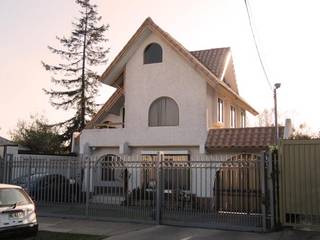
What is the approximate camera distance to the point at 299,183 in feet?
40.5

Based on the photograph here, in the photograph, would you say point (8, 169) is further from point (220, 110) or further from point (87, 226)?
point (220, 110)

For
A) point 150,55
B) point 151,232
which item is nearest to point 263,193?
point 151,232

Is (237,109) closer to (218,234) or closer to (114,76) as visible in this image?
(114,76)

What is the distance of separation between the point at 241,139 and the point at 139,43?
683 centimetres

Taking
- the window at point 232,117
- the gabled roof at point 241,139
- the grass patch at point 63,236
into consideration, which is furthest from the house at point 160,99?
the grass patch at point 63,236

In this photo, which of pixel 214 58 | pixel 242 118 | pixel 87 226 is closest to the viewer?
pixel 87 226

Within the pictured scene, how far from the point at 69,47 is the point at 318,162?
110 feet

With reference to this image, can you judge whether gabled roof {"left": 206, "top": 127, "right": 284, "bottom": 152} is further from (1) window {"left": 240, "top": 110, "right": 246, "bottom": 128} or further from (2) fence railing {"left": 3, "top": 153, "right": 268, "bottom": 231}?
(1) window {"left": 240, "top": 110, "right": 246, "bottom": 128}

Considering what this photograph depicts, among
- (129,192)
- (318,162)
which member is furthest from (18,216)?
(318,162)

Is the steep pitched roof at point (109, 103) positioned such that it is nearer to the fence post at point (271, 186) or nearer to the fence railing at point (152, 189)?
the fence railing at point (152, 189)

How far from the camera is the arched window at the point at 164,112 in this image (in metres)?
20.7

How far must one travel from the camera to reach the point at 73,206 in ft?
53.2

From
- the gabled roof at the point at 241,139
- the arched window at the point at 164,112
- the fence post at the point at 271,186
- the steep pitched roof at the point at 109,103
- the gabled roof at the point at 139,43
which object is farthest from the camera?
the steep pitched roof at the point at 109,103

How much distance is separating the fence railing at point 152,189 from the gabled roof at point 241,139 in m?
3.66
